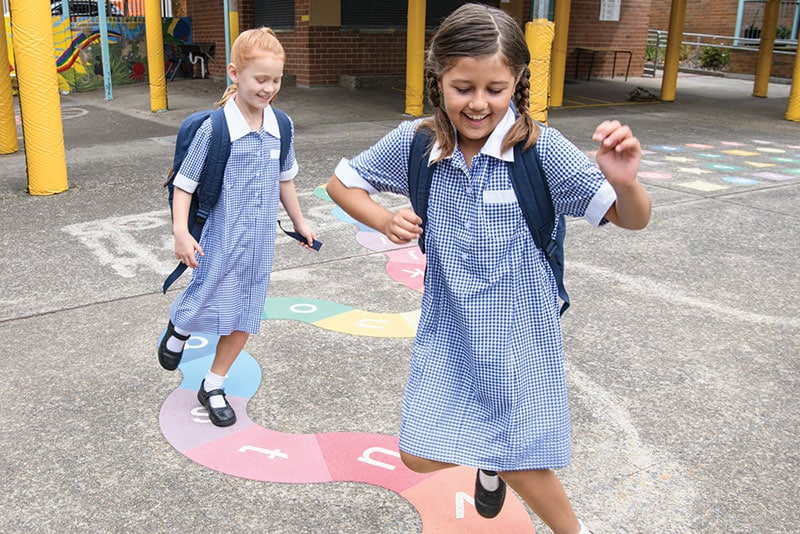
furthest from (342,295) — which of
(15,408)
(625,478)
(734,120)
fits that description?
(734,120)

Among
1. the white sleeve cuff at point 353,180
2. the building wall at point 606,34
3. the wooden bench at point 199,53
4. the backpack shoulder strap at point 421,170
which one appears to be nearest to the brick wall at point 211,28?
the wooden bench at point 199,53

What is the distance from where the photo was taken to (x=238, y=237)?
3066 mm

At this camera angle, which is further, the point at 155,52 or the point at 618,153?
the point at 155,52

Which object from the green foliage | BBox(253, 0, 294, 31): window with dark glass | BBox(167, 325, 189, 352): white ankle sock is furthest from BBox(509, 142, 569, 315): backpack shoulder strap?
the green foliage

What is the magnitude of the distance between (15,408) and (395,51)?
14151mm

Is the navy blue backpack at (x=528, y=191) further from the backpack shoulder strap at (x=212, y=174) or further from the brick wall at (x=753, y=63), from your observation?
the brick wall at (x=753, y=63)

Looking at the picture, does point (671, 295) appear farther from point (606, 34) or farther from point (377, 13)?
point (606, 34)

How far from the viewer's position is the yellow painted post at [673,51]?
53.3 ft

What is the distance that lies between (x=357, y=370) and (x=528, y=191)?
1878 mm

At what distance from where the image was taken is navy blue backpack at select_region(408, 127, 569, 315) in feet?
6.65

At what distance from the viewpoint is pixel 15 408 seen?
331 cm

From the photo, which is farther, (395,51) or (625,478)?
(395,51)

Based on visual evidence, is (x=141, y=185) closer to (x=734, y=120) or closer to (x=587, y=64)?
(x=734, y=120)

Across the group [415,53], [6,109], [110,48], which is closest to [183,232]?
[6,109]
